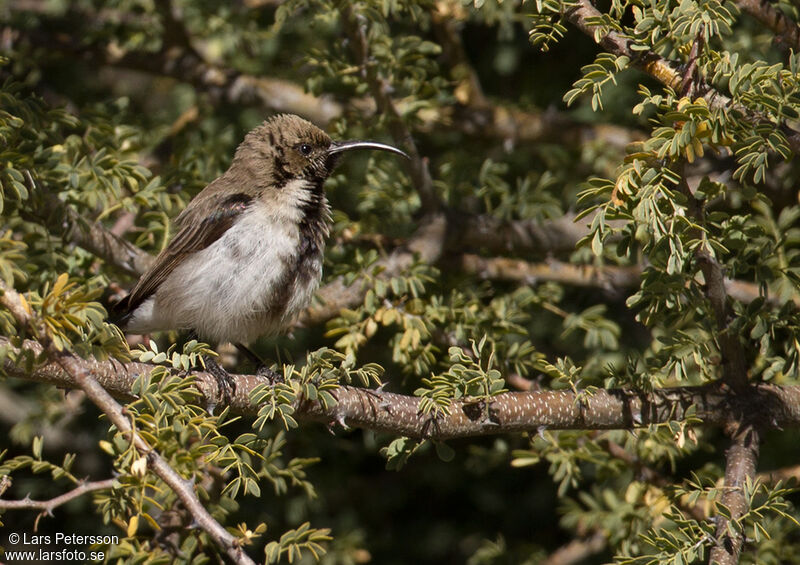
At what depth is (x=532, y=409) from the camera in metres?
2.95

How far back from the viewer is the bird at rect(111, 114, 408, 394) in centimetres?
380

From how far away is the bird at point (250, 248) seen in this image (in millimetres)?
3797

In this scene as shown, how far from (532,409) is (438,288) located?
1360 millimetres

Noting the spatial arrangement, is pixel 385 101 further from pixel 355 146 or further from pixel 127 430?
pixel 127 430

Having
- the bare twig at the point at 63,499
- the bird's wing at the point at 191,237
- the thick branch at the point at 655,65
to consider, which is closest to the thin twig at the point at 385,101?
the bird's wing at the point at 191,237

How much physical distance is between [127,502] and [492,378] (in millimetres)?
1144

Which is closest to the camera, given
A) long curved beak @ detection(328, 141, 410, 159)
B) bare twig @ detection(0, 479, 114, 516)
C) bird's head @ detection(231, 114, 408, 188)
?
bare twig @ detection(0, 479, 114, 516)

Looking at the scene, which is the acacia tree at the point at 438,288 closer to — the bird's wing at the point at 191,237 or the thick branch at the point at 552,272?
the thick branch at the point at 552,272

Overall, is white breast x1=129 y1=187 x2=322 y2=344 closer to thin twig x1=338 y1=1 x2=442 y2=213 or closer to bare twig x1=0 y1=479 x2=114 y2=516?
thin twig x1=338 y1=1 x2=442 y2=213

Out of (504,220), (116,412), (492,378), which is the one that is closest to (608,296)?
(504,220)

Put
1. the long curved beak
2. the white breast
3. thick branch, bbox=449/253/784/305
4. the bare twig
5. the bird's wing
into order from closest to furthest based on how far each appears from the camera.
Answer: the bare twig, the white breast, the bird's wing, the long curved beak, thick branch, bbox=449/253/784/305

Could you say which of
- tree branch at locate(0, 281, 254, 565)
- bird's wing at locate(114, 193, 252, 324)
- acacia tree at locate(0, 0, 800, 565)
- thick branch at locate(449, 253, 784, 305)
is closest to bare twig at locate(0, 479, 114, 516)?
acacia tree at locate(0, 0, 800, 565)

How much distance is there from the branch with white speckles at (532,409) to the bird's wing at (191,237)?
44.2 inches

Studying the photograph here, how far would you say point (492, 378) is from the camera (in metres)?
2.85
